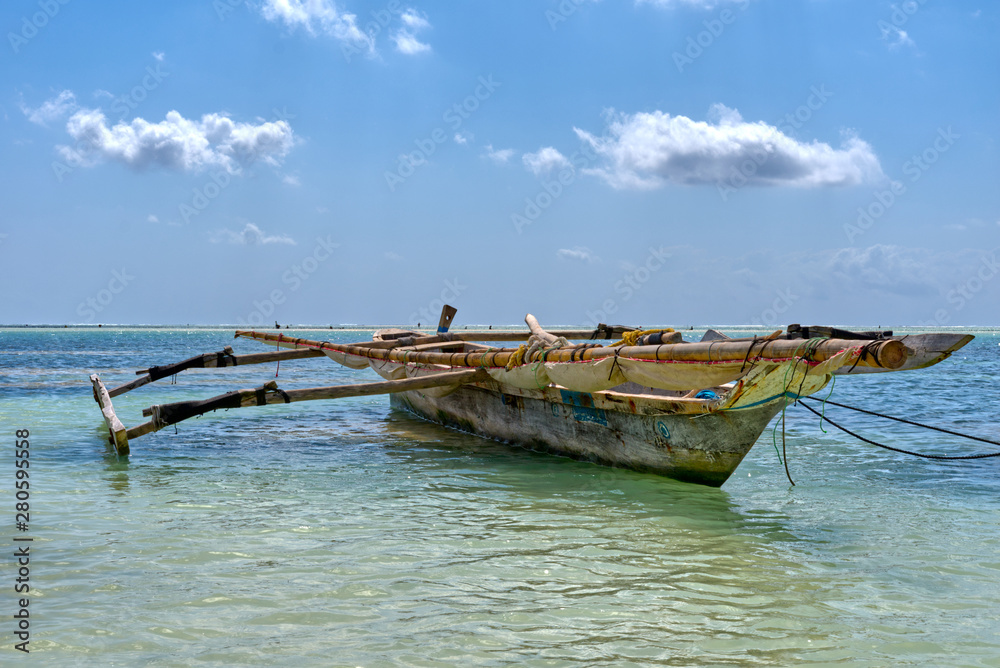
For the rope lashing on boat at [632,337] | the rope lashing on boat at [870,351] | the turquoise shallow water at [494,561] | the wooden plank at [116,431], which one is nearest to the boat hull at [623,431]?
the turquoise shallow water at [494,561]

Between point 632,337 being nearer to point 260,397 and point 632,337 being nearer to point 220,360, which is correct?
point 260,397

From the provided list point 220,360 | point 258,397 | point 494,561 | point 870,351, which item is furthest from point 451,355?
point 870,351

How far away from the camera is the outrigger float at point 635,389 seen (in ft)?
17.6

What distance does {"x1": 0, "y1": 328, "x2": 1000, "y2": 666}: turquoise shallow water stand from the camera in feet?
12.5

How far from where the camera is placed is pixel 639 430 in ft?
24.9

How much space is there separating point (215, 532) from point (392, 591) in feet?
6.63

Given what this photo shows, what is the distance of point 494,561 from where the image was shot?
16.8 ft

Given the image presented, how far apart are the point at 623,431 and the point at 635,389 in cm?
193

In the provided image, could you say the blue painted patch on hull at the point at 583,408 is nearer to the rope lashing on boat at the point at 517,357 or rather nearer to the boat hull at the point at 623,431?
the boat hull at the point at 623,431

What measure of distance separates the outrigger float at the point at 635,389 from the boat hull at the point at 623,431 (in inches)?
0.5

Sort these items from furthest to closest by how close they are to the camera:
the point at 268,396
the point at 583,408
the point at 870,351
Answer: the point at 268,396
the point at 583,408
the point at 870,351

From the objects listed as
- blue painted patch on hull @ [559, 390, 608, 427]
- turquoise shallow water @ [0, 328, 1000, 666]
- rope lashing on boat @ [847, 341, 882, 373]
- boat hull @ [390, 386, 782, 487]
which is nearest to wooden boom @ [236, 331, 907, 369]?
rope lashing on boat @ [847, 341, 882, 373]

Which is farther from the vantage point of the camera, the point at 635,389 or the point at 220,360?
the point at 220,360

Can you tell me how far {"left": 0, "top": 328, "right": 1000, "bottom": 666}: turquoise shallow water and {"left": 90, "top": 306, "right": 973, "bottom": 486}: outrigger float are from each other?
376 mm
